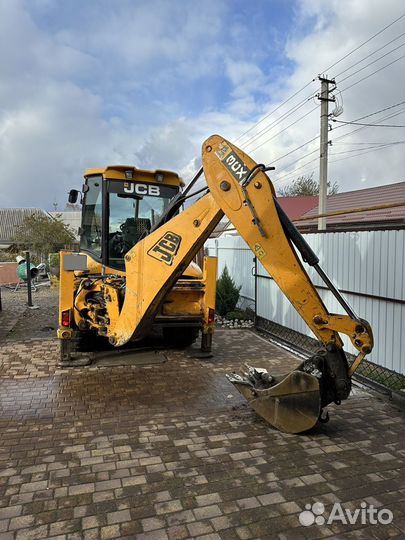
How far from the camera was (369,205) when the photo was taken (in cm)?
1325

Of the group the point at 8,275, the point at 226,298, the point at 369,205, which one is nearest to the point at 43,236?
the point at 8,275

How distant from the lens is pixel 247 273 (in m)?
10.6

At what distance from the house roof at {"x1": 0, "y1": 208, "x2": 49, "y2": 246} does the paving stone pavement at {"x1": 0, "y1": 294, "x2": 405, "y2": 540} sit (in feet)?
157

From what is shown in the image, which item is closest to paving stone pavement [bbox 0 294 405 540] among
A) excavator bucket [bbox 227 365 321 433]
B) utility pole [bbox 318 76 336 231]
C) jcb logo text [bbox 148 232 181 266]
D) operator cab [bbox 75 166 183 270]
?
excavator bucket [bbox 227 365 321 433]

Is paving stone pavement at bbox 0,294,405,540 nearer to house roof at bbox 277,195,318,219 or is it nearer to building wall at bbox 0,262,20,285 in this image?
building wall at bbox 0,262,20,285

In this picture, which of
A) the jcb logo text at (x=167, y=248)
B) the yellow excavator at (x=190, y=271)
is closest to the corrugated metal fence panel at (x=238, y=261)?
the yellow excavator at (x=190, y=271)

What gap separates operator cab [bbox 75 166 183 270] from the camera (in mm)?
6488

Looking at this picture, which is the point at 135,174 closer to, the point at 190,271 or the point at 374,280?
the point at 190,271

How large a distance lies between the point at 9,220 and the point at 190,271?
→ 53.0m

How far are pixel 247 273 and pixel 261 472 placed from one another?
753 centimetres

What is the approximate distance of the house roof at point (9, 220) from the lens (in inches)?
1941

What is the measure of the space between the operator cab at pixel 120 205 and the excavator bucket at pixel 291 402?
11.2 feet

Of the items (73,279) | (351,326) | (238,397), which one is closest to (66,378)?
(73,279)

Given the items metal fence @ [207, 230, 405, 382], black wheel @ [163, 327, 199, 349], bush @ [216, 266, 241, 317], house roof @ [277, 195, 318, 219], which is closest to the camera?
metal fence @ [207, 230, 405, 382]
